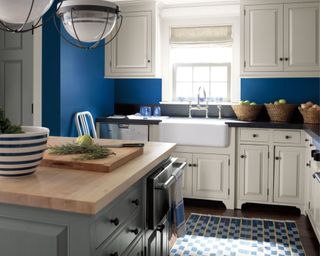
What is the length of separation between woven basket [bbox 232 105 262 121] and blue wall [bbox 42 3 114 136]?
5.38 feet

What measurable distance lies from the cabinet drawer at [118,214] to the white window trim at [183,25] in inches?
119

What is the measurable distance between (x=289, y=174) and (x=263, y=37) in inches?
56.6

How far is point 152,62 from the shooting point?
439 centimetres

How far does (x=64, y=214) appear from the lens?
129 cm

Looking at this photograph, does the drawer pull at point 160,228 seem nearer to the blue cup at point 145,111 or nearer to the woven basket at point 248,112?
the woven basket at point 248,112

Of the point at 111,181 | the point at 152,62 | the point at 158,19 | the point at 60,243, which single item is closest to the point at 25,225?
the point at 60,243

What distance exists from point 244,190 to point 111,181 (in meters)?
2.69

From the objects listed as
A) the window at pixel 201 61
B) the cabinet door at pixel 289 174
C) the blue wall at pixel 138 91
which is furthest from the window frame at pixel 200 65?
the cabinet door at pixel 289 174

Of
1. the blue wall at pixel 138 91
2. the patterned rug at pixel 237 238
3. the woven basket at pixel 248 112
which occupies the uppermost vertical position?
the blue wall at pixel 138 91

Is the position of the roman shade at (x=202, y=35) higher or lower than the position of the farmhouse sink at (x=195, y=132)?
higher

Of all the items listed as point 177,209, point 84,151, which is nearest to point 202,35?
point 177,209

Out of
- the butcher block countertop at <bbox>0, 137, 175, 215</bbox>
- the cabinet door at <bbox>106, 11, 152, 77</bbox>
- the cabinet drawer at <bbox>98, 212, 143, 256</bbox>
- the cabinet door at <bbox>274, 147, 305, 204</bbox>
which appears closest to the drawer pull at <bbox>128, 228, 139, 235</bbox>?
the cabinet drawer at <bbox>98, 212, 143, 256</bbox>

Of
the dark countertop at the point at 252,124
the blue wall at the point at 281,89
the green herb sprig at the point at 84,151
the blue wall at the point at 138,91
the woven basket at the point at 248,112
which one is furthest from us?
the blue wall at the point at 138,91

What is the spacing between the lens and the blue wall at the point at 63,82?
3658mm
